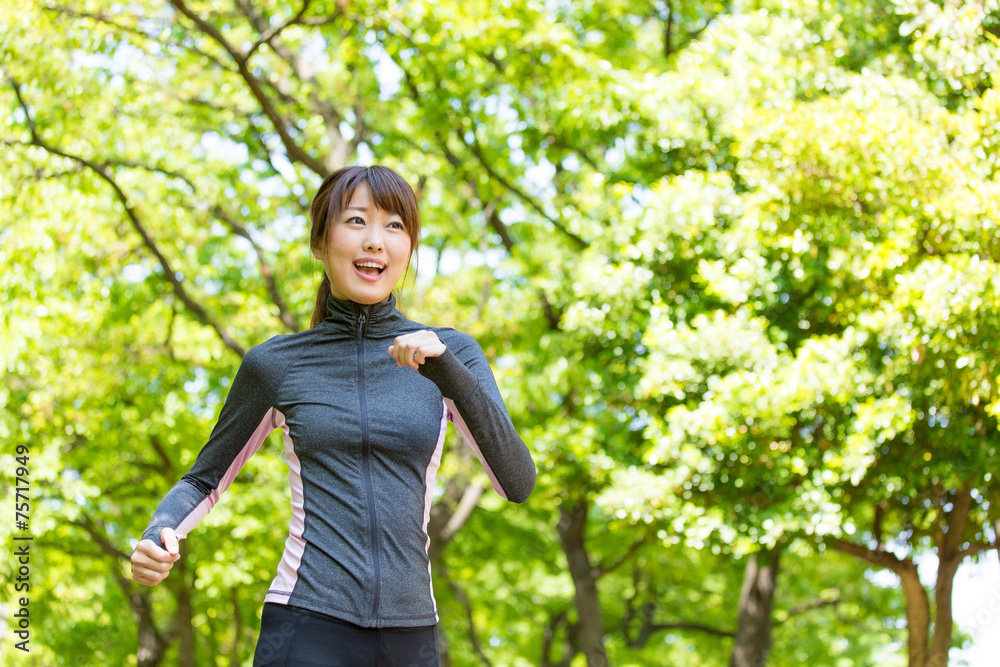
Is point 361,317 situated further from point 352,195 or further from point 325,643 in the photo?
point 325,643

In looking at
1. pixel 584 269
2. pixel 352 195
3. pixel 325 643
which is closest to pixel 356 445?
pixel 325 643

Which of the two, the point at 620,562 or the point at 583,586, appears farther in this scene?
the point at 583,586

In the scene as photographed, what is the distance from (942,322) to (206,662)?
13.6 m

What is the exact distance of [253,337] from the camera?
34.9 ft

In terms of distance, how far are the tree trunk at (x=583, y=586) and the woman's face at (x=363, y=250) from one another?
10040mm

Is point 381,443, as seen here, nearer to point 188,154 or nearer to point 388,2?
point 388,2

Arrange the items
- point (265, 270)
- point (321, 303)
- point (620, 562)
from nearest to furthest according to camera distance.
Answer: point (321, 303), point (265, 270), point (620, 562)

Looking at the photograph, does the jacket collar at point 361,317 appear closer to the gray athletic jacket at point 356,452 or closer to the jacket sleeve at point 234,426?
the gray athletic jacket at point 356,452

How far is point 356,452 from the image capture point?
190cm

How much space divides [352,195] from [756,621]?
32.8 feet

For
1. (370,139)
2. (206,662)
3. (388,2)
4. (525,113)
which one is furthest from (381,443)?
(206,662)

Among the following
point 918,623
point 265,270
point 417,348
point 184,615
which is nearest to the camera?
point 417,348

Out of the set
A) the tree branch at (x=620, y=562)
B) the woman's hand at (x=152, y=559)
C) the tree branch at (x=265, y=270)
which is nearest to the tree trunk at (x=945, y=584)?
the tree branch at (x=620, y=562)

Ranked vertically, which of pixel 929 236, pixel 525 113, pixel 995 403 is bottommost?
pixel 995 403
